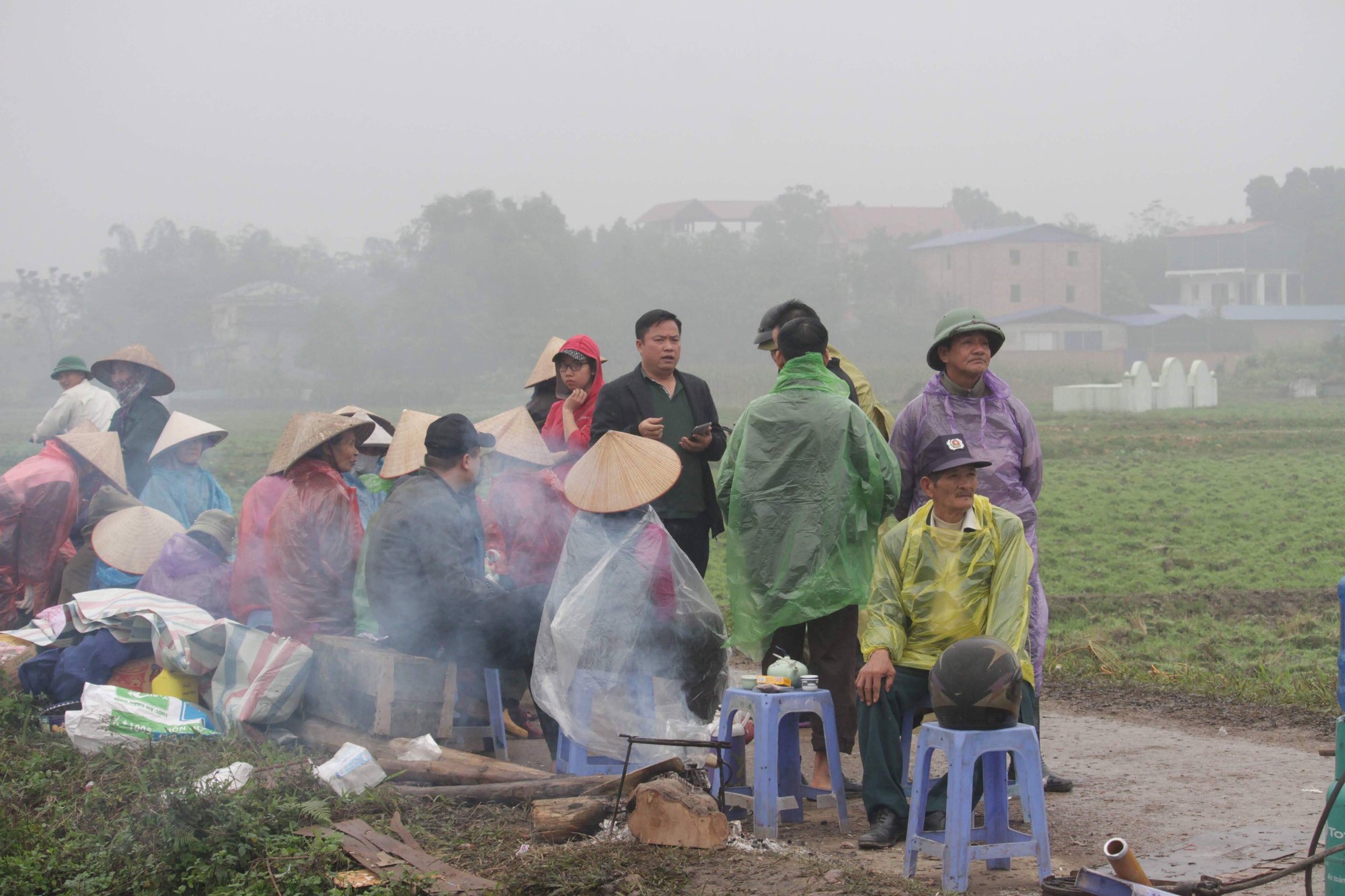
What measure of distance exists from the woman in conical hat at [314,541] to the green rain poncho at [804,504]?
6.59 feet

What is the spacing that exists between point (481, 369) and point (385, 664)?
113ft

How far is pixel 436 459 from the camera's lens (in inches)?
219

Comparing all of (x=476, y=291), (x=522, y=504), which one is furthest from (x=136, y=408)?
(x=476, y=291)

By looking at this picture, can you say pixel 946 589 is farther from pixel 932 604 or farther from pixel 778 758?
pixel 778 758

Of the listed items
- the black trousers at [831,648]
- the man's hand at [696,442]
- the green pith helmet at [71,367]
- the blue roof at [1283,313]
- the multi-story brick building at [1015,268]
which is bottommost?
the black trousers at [831,648]

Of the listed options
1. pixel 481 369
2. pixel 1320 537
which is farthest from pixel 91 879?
pixel 481 369

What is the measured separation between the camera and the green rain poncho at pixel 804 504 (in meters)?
4.98

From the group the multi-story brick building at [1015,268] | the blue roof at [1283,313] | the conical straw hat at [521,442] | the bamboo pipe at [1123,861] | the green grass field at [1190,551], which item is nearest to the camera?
the bamboo pipe at [1123,861]

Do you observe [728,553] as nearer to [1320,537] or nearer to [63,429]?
[63,429]

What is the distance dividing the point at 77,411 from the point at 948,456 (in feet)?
23.5

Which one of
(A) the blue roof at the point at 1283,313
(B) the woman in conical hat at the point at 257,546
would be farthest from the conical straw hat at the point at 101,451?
(A) the blue roof at the point at 1283,313

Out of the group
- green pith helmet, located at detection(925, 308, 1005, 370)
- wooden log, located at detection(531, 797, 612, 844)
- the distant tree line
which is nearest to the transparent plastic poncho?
wooden log, located at detection(531, 797, 612, 844)

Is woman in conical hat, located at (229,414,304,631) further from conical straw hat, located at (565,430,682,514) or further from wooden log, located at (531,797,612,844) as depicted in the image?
wooden log, located at (531,797,612,844)

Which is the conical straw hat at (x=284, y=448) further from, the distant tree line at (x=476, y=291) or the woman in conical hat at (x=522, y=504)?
the distant tree line at (x=476, y=291)
